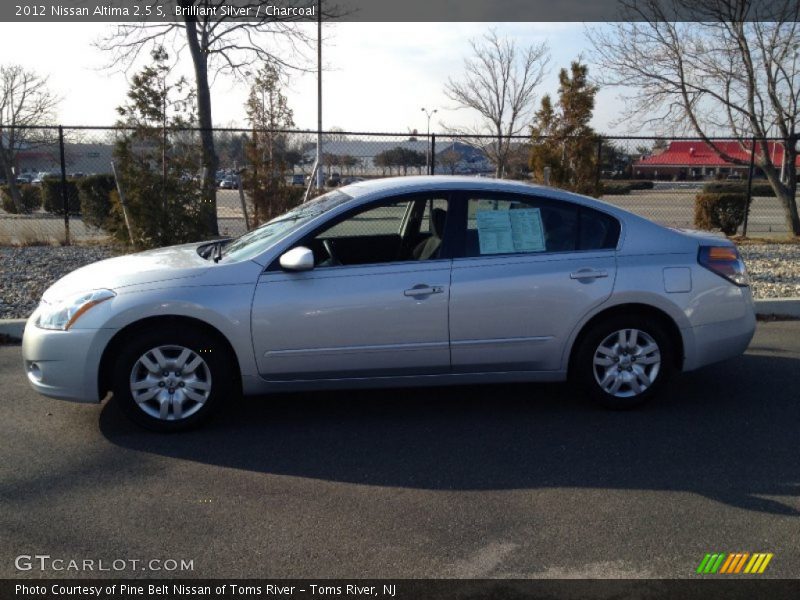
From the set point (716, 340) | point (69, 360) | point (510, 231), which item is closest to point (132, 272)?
point (69, 360)

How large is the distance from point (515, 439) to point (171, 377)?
7.43 feet

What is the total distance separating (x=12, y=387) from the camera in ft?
19.2

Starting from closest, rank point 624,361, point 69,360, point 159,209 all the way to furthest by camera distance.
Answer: point 69,360 < point 624,361 < point 159,209

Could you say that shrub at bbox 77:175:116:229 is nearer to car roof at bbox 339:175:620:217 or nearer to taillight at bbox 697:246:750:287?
car roof at bbox 339:175:620:217

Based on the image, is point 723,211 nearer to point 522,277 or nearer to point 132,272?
point 522,277

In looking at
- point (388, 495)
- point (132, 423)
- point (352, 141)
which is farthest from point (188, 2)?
point (388, 495)

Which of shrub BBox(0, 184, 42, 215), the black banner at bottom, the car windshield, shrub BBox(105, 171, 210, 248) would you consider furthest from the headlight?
shrub BBox(0, 184, 42, 215)

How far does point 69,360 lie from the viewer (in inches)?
185

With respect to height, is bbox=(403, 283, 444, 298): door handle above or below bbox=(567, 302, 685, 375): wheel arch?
above

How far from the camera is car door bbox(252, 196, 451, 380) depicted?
4789mm

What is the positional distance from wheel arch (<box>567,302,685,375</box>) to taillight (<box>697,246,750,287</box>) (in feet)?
1.55

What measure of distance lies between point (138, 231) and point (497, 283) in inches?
256

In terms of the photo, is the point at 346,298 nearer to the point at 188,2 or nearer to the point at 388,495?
the point at 388,495

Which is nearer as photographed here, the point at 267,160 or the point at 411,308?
the point at 411,308
